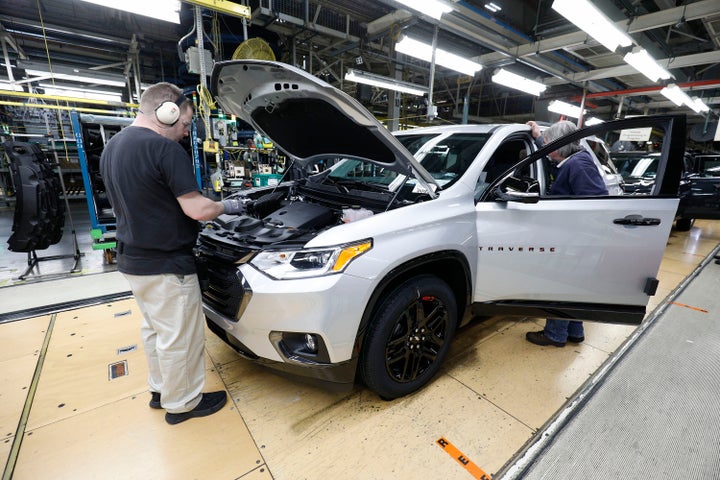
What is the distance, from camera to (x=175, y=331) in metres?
1.62

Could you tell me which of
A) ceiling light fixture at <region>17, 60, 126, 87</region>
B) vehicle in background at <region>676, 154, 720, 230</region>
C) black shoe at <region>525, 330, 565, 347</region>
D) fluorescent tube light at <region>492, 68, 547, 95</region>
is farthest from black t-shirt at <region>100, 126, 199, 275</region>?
ceiling light fixture at <region>17, 60, 126, 87</region>

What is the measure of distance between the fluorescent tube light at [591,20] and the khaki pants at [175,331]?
17.3 ft

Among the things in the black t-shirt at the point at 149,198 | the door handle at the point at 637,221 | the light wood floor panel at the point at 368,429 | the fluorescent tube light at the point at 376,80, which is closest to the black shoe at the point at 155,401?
the light wood floor panel at the point at 368,429

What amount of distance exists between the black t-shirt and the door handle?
2412 mm

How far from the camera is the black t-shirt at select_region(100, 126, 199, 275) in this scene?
1.41m

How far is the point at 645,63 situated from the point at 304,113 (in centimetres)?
792

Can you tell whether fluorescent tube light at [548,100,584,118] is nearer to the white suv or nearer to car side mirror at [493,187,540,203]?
the white suv

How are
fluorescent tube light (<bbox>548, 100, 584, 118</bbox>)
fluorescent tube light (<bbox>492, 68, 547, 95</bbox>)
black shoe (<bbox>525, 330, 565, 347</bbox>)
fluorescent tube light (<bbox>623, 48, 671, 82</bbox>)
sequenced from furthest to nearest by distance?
fluorescent tube light (<bbox>548, 100, 584, 118</bbox>), fluorescent tube light (<bbox>492, 68, 547, 95</bbox>), fluorescent tube light (<bbox>623, 48, 671, 82</bbox>), black shoe (<bbox>525, 330, 565, 347</bbox>)

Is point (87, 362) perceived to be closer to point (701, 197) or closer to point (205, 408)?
point (205, 408)

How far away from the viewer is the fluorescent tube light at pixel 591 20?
421 centimetres

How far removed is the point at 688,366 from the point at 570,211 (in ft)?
5.03

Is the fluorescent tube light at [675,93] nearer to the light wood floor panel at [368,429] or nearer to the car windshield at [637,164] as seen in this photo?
the car windshield at [637,164]

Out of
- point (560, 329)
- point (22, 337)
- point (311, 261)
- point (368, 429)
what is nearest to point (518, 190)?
point (560, 329)

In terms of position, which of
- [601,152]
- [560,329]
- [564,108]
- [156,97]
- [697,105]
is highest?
[697,105]
